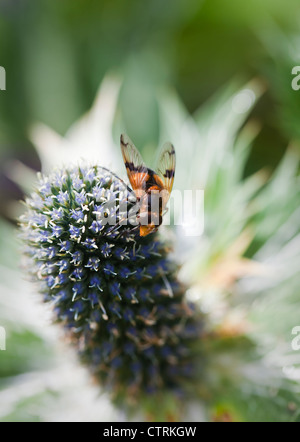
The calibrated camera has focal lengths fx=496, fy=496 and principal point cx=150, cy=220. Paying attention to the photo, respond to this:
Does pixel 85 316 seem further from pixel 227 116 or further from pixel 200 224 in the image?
pixel 227 116

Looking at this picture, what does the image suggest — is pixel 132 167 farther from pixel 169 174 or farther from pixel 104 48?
pixel 104 48

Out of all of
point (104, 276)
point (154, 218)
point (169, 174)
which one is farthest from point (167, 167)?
point (104, 276)

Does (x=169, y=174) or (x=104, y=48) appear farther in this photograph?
(x=104, y=48)

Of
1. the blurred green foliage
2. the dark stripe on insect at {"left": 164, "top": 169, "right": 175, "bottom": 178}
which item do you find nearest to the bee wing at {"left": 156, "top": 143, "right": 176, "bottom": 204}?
the dark stripe on insect at {"left": 164, "top": 169, "right": 175, "bottom": 178}

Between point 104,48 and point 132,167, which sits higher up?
point 104,48

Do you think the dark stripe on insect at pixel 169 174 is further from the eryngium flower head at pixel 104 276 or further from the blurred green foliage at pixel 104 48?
the blurred green foliage at pixel 104 48

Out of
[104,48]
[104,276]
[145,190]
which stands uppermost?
[104,48]

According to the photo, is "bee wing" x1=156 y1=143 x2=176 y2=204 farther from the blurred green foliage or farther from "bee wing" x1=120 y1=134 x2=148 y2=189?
the blurred green foliage

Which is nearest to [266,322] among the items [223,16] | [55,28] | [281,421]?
[281,421]
